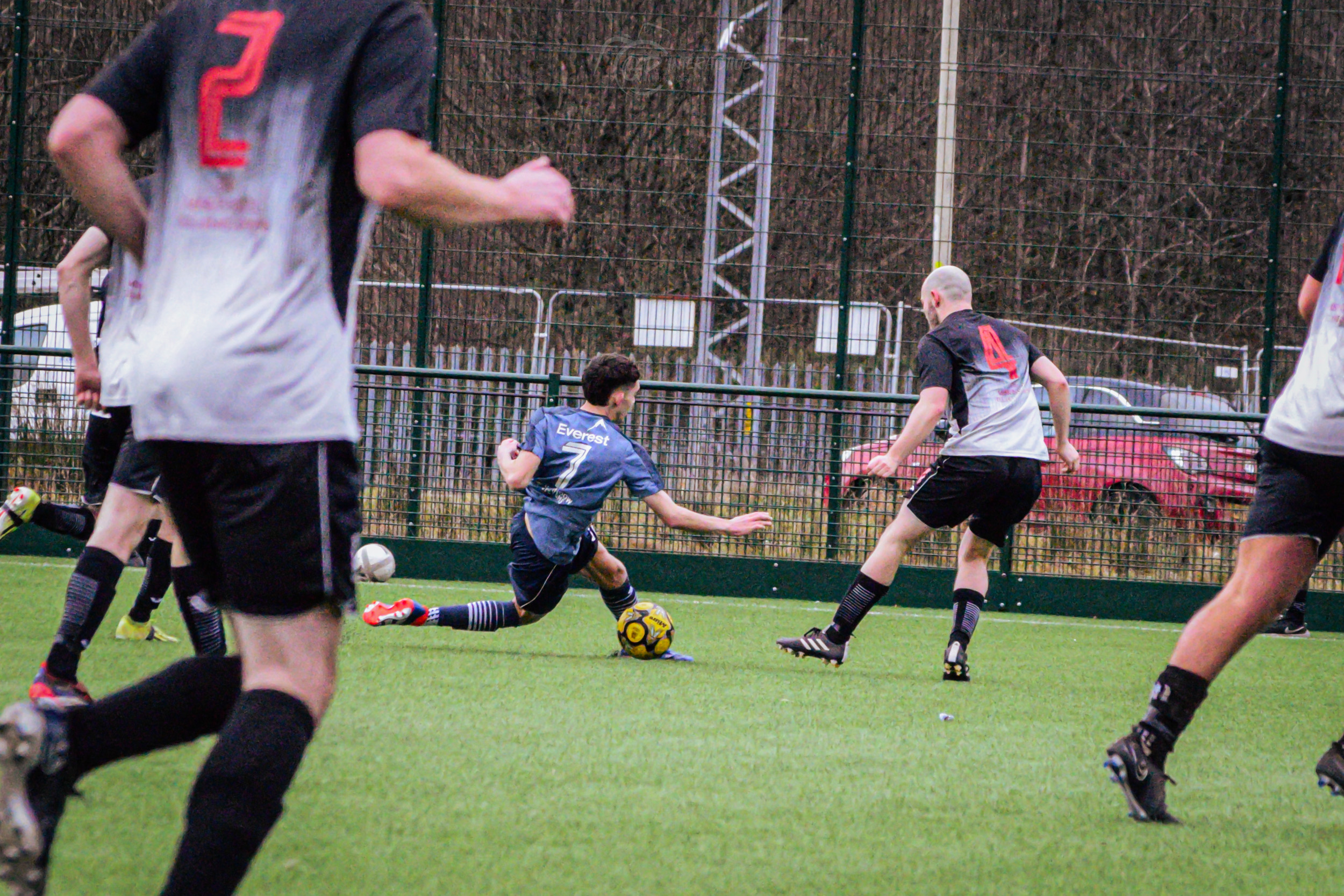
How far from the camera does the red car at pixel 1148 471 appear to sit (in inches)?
401

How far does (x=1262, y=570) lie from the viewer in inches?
145

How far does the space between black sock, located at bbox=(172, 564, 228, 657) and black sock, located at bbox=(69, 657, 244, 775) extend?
2.67 m

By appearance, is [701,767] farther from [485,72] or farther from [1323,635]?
[485,72]

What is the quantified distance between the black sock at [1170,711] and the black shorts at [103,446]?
324 centimetres

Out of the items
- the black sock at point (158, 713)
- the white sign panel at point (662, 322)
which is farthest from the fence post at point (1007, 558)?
the black sock at point (158, 713)

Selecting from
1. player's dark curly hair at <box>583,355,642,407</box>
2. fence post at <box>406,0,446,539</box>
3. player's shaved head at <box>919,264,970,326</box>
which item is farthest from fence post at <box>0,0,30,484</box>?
player's shaved head at <box>919,264,970,326</box>

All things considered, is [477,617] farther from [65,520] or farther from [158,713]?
[158,713]

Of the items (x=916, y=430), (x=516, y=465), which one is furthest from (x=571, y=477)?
(x=916, y=430)

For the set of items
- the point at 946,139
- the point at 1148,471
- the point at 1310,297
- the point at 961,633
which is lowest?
the point at 961,633

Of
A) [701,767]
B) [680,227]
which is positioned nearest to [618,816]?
[701,767]

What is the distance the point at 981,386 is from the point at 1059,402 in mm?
634

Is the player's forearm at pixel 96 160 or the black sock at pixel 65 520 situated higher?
the player's forearm at pixel 96 160

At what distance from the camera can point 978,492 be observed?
21.8 ft

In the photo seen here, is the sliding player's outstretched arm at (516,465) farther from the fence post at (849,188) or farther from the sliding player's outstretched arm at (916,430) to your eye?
the fence post at (849,188)
